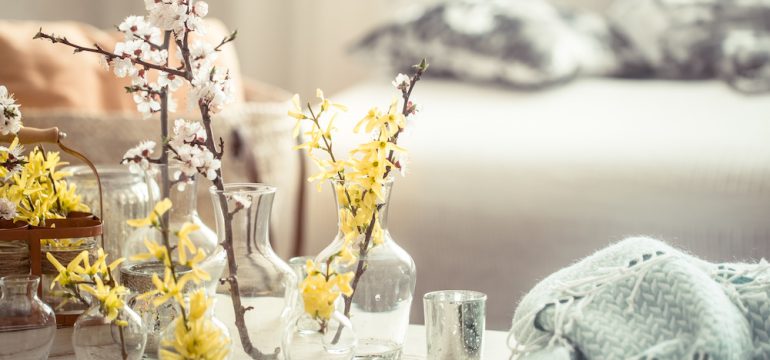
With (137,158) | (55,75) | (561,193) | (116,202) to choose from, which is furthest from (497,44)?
(137,158)

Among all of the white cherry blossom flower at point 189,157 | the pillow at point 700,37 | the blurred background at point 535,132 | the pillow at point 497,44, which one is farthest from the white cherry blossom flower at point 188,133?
the pillow at point 700,37

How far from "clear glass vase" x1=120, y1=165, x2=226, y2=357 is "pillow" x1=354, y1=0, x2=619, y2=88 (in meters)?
1.45

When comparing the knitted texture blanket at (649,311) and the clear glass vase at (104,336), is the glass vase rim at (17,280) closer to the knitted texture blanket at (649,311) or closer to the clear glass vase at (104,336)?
the clear glass vase at (104,336)

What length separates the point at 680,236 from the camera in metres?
1.71

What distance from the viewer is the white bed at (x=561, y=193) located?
171cm

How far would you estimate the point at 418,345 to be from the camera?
3.09 feet

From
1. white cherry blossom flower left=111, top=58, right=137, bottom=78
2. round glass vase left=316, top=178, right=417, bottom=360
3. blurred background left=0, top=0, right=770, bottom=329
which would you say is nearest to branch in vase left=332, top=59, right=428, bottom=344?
round glass vase left=316, top=178, right=417, bottom=360

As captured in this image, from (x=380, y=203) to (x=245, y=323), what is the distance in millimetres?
135

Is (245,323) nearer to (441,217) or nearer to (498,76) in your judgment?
(441,217)

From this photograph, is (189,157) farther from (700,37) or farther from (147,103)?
(700,37)

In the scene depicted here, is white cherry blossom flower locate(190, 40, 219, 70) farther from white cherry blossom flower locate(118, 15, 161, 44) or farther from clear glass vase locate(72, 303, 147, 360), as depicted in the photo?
clear glass vase locate(72, 303, 147, 360)

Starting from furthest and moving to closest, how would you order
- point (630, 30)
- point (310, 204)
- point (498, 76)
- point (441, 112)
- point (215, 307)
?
point (630, 30) → point (498, 76) → point (441, 112) → point (310, 204) → point (215, 307)

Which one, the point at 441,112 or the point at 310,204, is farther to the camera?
the point at 441,112

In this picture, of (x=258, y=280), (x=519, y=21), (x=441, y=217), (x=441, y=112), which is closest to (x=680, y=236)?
(x=441, y=217)
